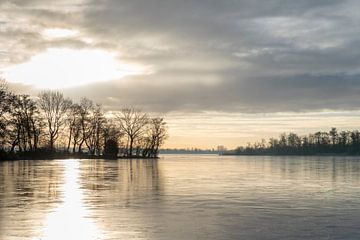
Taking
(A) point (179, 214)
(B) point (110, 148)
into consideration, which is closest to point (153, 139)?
(B) point (110, 148)

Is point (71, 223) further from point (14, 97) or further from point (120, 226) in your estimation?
point (14, 97)

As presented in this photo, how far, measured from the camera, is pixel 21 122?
3280 inches

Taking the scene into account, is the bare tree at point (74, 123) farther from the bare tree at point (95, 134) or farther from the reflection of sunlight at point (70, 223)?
the reflection of sunlight at point (70, 223)

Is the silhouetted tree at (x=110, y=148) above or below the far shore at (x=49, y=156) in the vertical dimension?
above

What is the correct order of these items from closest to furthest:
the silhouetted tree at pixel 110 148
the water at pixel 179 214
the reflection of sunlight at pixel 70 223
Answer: the reflection of sunlight at pixel 70 223
the water at pixel 179 214
the silhouetted tree at pixel 110 148

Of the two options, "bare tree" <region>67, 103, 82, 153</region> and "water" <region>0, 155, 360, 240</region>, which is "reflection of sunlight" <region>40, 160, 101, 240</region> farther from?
"bare tree" <region>67, 103, 82, 153</region>

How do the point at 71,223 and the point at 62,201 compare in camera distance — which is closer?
the point at 71,223

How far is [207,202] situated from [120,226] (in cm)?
585

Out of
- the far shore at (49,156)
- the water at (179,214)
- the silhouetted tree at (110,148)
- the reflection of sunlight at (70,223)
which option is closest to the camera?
the reflection of sunlight at (70,223)

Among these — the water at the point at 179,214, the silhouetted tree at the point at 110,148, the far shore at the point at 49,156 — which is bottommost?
the water at the point at 179,214

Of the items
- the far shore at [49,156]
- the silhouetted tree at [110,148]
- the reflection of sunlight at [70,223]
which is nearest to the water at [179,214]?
the reflection of sunlight at [70,223]

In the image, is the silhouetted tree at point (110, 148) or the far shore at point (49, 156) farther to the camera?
the silhouetted tree at point (110, 148)

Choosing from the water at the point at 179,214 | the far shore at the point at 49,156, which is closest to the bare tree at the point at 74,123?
the far shore at the point at 49,156

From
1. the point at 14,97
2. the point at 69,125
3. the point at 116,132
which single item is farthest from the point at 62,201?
the point at 116,132
